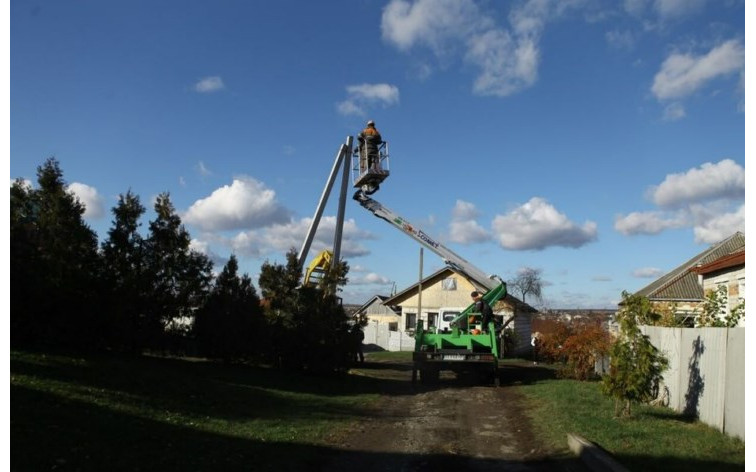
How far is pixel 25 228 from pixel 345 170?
15.6 m

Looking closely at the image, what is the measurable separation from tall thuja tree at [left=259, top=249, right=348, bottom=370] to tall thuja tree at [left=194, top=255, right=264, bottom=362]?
2.41ft

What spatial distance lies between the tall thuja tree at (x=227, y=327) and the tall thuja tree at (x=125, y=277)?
2.41 metres

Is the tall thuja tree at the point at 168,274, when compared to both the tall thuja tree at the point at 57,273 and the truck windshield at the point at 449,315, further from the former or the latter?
the truck windshield at the point at 449,315

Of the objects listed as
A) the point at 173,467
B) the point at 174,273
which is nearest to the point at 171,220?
the point at 174,273

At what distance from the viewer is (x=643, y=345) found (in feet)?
37.6

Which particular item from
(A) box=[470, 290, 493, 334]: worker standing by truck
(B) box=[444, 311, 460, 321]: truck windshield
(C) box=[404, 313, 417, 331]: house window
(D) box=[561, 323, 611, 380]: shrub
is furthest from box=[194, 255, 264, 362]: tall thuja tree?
(C) box=[404, 313, 417, 331]: house window

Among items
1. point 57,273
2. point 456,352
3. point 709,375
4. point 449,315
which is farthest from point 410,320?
point 709,375

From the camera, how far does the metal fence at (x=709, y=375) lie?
9500 millimetres

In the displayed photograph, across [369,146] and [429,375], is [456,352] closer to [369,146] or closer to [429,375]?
[429,375]

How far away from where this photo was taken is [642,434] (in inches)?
394

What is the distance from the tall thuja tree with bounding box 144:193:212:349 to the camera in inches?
721

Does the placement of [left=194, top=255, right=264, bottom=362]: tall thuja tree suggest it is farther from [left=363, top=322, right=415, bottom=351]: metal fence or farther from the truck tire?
[left=363, top=322, right=415, bottom=351]: metal fence

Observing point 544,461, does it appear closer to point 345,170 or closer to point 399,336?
point 345,170

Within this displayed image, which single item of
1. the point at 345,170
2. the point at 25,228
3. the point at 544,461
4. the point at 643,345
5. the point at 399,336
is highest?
the point at 345,170
